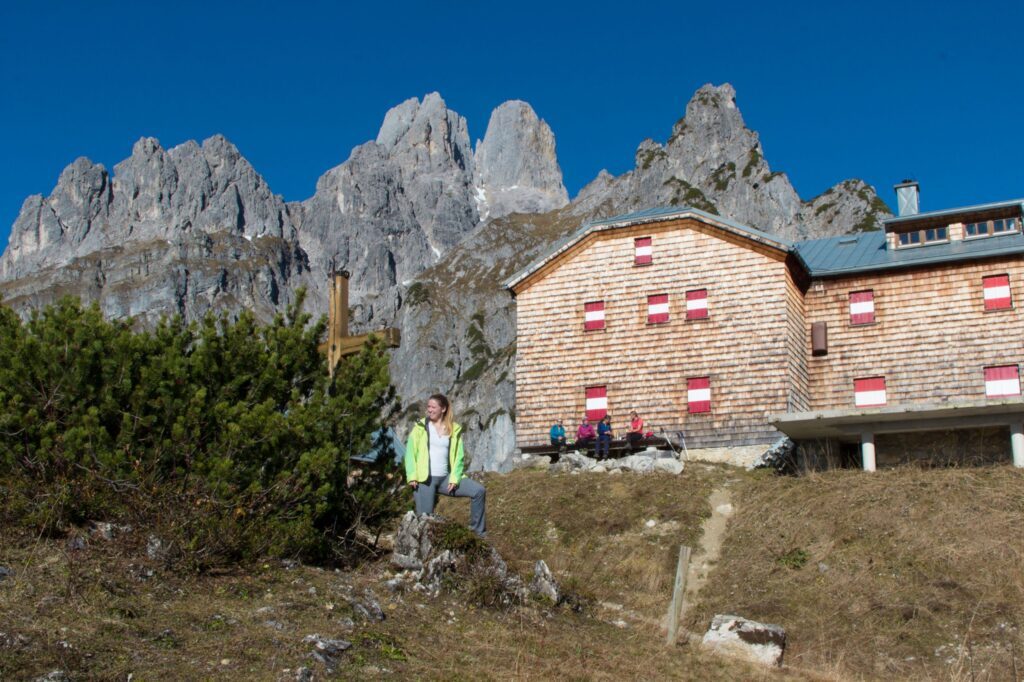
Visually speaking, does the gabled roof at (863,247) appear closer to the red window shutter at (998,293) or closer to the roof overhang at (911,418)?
the red window shutter at (998,293)

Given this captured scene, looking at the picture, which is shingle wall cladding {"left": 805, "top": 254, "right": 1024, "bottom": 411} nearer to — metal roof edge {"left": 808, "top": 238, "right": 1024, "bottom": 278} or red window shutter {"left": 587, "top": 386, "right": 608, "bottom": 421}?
metal roof edge {"left": 808, "top": 238, "right": 1024, "bottom": 278}

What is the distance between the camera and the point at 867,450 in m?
28.2

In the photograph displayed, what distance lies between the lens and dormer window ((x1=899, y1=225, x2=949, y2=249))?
35594mm

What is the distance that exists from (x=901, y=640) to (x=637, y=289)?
19.1 m

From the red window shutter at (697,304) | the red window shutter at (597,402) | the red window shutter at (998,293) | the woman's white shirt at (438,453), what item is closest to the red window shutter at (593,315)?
the red window shutter at (597,402)

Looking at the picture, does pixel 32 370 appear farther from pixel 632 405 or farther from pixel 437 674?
pixel 632 405

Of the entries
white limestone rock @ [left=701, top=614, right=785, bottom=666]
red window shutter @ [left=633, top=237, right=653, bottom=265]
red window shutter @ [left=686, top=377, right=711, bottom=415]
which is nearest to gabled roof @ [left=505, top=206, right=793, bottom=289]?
red window shutter @ [left=633, top=237, right=653, bottom=265]

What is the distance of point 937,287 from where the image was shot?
33312 millimetres

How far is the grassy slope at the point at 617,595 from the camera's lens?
32.1ft

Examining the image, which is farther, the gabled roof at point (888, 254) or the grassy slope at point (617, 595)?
the gabled roof at point (888, 254)

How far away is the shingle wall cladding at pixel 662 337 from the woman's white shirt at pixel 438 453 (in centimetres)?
1965

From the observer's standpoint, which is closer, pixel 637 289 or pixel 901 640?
pixel 901 640

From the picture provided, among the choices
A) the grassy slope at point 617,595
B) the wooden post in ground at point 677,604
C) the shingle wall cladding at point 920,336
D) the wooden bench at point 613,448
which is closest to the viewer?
the grassy slope at point 617,595

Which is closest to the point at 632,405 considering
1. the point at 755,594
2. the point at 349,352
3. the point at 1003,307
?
the point at 1003,307
